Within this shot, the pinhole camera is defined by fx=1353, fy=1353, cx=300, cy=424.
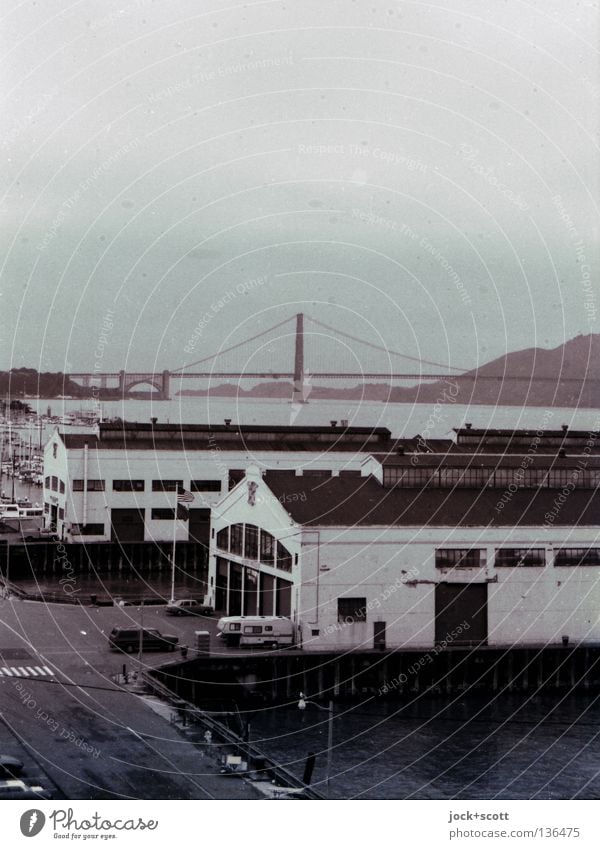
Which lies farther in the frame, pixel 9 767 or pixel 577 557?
pixel 577 557

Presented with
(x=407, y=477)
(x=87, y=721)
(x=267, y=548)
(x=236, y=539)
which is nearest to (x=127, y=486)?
(x=236, y=539)

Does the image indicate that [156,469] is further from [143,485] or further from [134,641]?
[134,641]

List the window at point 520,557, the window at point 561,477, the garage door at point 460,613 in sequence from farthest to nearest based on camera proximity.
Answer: the window at point 561,477
the window at point 520,557
the garage door at point 460,613

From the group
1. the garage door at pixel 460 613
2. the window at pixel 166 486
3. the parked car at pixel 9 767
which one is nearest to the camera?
the parked car at pixel 9 767

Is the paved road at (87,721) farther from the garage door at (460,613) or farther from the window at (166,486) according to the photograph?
the window at (166,486)

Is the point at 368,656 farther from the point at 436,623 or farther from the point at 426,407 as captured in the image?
the point at 426,407

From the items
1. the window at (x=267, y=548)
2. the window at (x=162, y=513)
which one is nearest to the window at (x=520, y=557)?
the window at (x=267, y=548)

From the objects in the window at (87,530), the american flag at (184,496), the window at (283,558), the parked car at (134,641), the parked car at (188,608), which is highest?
the american flag at (184,496)
